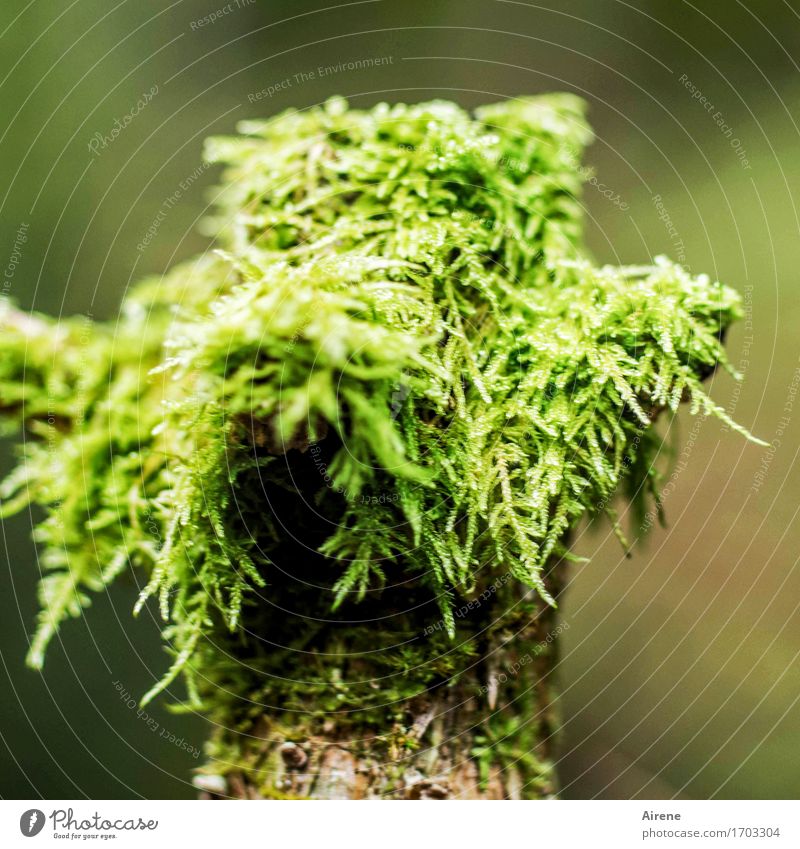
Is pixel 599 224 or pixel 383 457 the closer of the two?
pixel 383 457

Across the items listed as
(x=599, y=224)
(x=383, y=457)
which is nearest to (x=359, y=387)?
(x=383, y=457)

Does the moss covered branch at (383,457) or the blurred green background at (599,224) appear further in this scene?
the blurred green background at (599,224)

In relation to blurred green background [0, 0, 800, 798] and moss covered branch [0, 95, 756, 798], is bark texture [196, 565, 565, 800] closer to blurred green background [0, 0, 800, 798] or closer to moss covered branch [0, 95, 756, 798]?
moss covered branch [0, 95, 756, 798]

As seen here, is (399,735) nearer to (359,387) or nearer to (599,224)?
(359,387)

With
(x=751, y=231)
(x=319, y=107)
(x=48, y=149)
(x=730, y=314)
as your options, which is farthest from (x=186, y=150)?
(x=751, y=231)

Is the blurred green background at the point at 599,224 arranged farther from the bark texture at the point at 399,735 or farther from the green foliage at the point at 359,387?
the bark texture at the point at 399,735

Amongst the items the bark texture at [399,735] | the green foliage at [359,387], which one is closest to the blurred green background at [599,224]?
the green foliage at [359,387]
